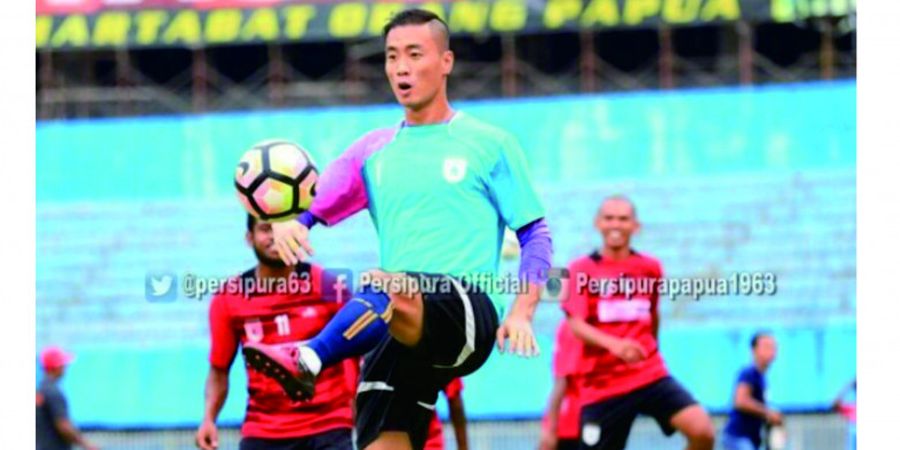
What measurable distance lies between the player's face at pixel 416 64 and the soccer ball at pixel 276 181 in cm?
75

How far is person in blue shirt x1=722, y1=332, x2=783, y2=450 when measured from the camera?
13.6m

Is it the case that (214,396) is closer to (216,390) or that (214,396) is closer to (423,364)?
(216,390)

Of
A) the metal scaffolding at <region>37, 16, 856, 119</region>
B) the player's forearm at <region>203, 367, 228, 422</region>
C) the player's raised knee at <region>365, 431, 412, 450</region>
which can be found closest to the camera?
the player's raised knee at <region>365, 431, 412, 450</region>

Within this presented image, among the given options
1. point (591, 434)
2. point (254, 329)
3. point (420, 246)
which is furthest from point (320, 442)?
point (591, 434)

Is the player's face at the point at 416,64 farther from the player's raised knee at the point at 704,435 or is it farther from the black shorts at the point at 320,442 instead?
the player's raised knee at the point at 704,435

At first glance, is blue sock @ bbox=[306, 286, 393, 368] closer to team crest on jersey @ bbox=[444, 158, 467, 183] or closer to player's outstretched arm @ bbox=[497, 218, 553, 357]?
player's outstretched arm @ bbox=[497, 218, 553, 357]

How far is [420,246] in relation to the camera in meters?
8.14

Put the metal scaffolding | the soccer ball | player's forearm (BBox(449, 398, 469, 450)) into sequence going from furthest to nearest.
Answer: the metal scaffolding < player's forearm (BBox(449, 398, 469, 450)) < the soccer ball

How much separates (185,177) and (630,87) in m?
4.60

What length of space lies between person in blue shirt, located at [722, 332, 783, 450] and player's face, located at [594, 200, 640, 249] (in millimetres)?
2411

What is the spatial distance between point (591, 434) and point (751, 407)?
2475 millimetres

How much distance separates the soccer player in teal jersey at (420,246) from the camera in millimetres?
7766

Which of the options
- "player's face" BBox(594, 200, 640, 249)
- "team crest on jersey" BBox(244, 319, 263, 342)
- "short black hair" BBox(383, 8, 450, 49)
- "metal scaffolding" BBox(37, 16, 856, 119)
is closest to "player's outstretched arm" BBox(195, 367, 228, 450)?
"team crest on jersey" BBox(244, 319, 263, 342)

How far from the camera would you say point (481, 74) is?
59.8 feet
